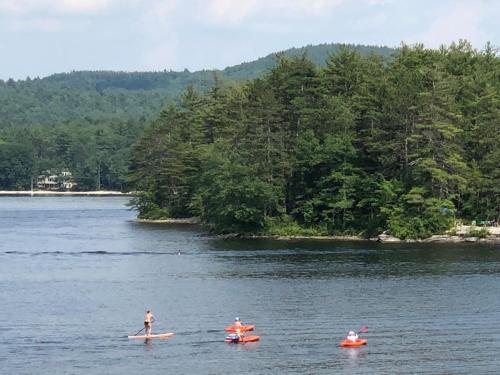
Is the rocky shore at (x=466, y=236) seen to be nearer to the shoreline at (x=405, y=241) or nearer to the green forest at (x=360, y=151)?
the shoreline at (x=405, y=241)

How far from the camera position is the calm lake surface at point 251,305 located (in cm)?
5559

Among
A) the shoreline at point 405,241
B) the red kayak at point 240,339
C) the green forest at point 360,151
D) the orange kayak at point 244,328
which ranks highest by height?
the green forest at point 360,151

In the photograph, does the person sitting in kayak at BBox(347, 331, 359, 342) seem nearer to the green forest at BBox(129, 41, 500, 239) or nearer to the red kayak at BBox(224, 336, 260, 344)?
the red kayak at BBox(224, 336, 260, 344)

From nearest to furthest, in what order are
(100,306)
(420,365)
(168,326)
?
(420,365), (168,326), (100,306)

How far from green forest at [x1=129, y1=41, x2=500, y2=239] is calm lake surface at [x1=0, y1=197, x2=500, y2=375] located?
598 centimetres

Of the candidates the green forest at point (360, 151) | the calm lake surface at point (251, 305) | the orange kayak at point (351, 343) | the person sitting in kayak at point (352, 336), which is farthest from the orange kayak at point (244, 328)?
the green forest at point (360, 151)

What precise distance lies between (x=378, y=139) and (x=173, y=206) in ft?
160

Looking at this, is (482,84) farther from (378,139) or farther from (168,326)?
(168,326)

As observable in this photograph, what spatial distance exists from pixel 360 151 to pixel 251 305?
161 feet

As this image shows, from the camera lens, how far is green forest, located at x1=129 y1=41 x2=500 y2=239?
11150 cm

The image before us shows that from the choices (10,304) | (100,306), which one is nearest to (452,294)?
(100,306)

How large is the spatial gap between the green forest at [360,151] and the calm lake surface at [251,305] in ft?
19.6

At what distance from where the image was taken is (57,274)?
90.6 meters

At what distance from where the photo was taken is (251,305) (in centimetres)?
7288
